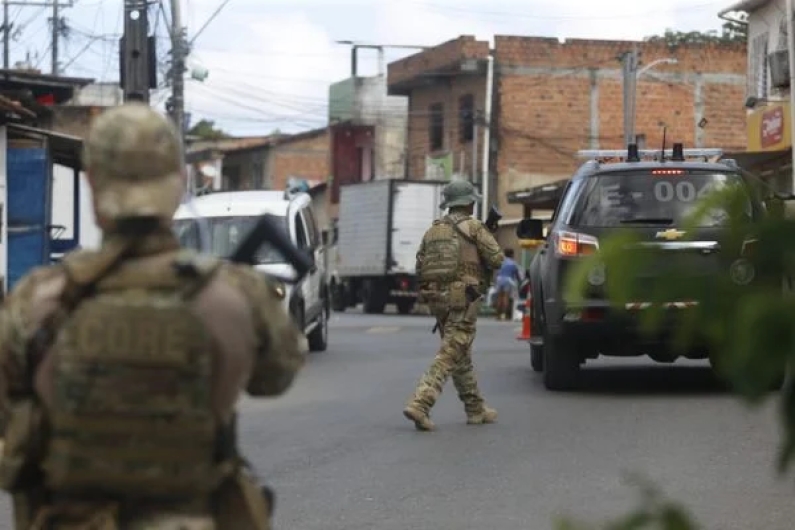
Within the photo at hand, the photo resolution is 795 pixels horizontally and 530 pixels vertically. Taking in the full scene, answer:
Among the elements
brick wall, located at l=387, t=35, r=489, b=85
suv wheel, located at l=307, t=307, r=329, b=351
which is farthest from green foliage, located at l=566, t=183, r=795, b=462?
brick wall, located at l=387, t=35, r=489, b=85

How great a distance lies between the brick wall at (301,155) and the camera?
257 ft

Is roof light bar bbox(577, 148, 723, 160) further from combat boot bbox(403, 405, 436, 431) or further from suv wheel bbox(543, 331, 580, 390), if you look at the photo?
combat boot bbox(403, 405, 436, 431)

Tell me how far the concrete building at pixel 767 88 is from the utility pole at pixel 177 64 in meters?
11.2

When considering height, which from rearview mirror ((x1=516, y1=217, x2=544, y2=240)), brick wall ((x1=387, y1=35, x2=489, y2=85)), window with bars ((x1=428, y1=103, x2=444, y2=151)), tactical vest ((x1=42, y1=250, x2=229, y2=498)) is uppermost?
brick wall ((x1=387, y1=35, x2=489, y2=85))

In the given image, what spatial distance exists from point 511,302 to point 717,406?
80.7 ft

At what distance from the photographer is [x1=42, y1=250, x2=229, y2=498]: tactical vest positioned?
3.42m

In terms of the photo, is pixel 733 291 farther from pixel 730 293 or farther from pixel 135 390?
pixel 135 390

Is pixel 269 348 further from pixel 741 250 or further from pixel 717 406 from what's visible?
pixel 717 406

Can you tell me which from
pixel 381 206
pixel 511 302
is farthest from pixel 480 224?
pixel 381 206

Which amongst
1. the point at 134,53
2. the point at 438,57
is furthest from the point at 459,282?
the point at 438,57

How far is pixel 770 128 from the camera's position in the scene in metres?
35.8

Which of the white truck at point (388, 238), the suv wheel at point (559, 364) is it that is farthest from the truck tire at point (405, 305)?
the suv wheel at point (559, 364)

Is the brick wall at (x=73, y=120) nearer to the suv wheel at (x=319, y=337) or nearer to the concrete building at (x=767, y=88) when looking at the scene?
the concrete building at (x=767, y=88)

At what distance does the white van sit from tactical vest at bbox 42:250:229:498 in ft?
49.5
